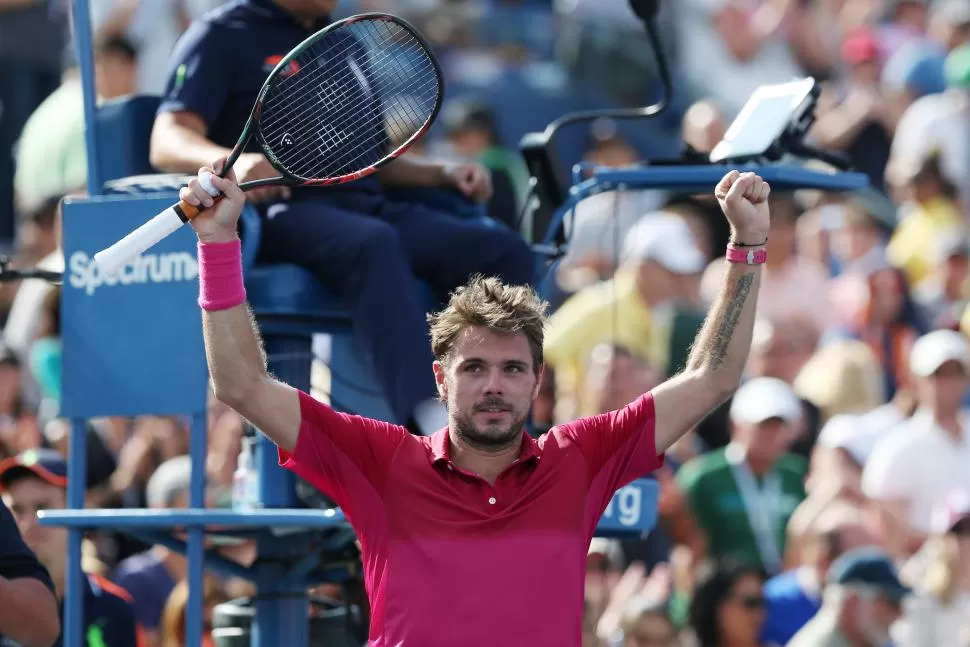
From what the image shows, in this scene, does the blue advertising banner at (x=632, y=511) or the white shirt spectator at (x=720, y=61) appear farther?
the white shirt spectator at (x=720, y=61)

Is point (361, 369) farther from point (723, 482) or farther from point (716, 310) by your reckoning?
point (723, 482)

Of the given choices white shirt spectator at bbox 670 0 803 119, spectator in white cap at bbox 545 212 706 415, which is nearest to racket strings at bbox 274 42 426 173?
spectator in white cap at bbox 545 212 706 415

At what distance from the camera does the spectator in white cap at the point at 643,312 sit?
9.90 meters

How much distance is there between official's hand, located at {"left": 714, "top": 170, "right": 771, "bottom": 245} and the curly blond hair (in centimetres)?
50

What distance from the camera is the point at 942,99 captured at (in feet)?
39.3

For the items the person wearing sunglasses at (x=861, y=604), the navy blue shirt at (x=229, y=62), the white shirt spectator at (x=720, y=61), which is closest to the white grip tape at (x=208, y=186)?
the navy blue shirt at (x=229, y=62)

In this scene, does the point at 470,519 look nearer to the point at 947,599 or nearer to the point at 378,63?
the point at 378,63

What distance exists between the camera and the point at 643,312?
10.3 m

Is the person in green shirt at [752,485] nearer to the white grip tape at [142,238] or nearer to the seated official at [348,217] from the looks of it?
the seated official at [348,217]

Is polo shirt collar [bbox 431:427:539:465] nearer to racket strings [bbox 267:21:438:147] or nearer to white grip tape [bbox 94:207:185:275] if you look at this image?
white grip tape [bbox 94:207:185:275]

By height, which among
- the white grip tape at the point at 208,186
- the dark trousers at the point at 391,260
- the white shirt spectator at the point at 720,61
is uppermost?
the white shirt spectator at the point at 720,61

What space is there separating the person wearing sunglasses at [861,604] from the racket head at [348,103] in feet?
10.9

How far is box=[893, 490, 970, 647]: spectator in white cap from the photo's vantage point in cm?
839

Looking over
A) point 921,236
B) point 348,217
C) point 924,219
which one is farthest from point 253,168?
point 924,219
